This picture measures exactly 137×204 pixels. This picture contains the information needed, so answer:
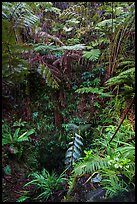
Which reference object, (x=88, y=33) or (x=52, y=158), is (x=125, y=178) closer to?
(x=52, y=158)

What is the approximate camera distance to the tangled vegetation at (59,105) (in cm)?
229

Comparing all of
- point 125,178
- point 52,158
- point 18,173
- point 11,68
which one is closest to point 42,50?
point 11,68

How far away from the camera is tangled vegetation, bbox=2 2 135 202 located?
2289 millimetres

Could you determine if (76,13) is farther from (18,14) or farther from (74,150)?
(74,150)

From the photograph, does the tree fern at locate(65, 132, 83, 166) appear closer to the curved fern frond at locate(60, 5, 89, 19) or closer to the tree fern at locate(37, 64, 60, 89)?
the tree fern at locate(37, 64, 60, 89)

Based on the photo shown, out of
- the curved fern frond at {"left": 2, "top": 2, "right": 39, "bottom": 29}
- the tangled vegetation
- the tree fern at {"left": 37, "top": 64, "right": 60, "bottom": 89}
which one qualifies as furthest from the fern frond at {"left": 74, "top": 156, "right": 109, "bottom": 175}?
the curved fern frond at {"left": 2, "top": 2, "right": 39, "bottom": 29}

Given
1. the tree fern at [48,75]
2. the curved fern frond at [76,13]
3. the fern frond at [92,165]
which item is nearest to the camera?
the fern frond at [92,165]

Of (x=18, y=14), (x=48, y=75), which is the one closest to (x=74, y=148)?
(x=48, y=75)

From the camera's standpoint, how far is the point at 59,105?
3062 millimetres

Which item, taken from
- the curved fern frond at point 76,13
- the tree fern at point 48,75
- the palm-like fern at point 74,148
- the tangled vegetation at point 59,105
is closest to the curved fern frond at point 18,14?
the tangled vegetation at point 59,105

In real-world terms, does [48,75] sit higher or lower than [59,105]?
higher

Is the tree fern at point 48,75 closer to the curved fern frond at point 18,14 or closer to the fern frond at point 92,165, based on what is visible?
the curved fern frond at point 18,14

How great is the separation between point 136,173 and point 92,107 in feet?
4.51

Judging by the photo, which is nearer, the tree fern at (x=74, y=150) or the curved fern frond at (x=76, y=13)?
the tree fern at (x=74, y=150)
